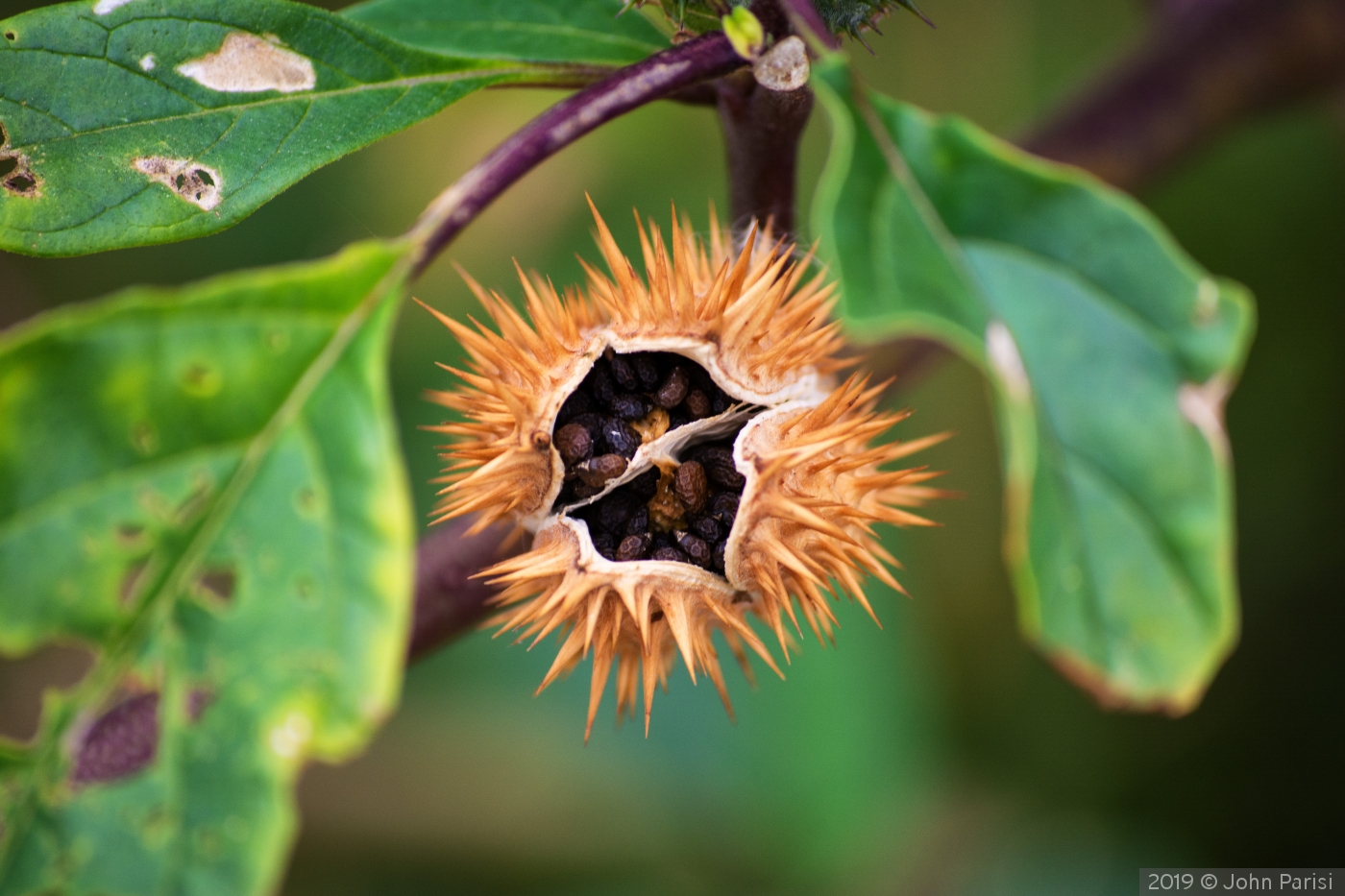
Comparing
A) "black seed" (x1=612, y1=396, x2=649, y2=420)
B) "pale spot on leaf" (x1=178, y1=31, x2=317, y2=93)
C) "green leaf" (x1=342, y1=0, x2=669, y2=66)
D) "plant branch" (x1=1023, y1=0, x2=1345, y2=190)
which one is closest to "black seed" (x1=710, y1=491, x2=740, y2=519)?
"black seed" (x1=612, y1=396, x2=649, y2=420)

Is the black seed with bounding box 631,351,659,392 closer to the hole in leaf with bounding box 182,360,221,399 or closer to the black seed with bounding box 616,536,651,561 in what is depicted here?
the black seed with bounding box 616,536,651,561

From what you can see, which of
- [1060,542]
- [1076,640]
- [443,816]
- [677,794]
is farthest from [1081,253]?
[443,816]

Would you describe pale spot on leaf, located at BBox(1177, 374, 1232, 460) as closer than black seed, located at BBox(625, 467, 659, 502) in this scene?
No

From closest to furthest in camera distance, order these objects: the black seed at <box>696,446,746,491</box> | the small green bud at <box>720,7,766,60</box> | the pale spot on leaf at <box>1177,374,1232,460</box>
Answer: the small green bud at <box>720,7,766,60</box>, the black seed at <box>696,446,746,491</box>, the pale spot on leaf at <box>1177,374,1232,460</box>

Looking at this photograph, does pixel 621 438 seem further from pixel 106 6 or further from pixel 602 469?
pixel 106 6

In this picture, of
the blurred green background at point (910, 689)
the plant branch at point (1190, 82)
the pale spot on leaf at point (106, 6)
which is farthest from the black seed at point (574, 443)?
the blurred green background at point (910, 689)

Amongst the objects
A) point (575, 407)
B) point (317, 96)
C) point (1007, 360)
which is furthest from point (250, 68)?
point (1007, 360)

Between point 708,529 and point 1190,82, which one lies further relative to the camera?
point 1190,82
